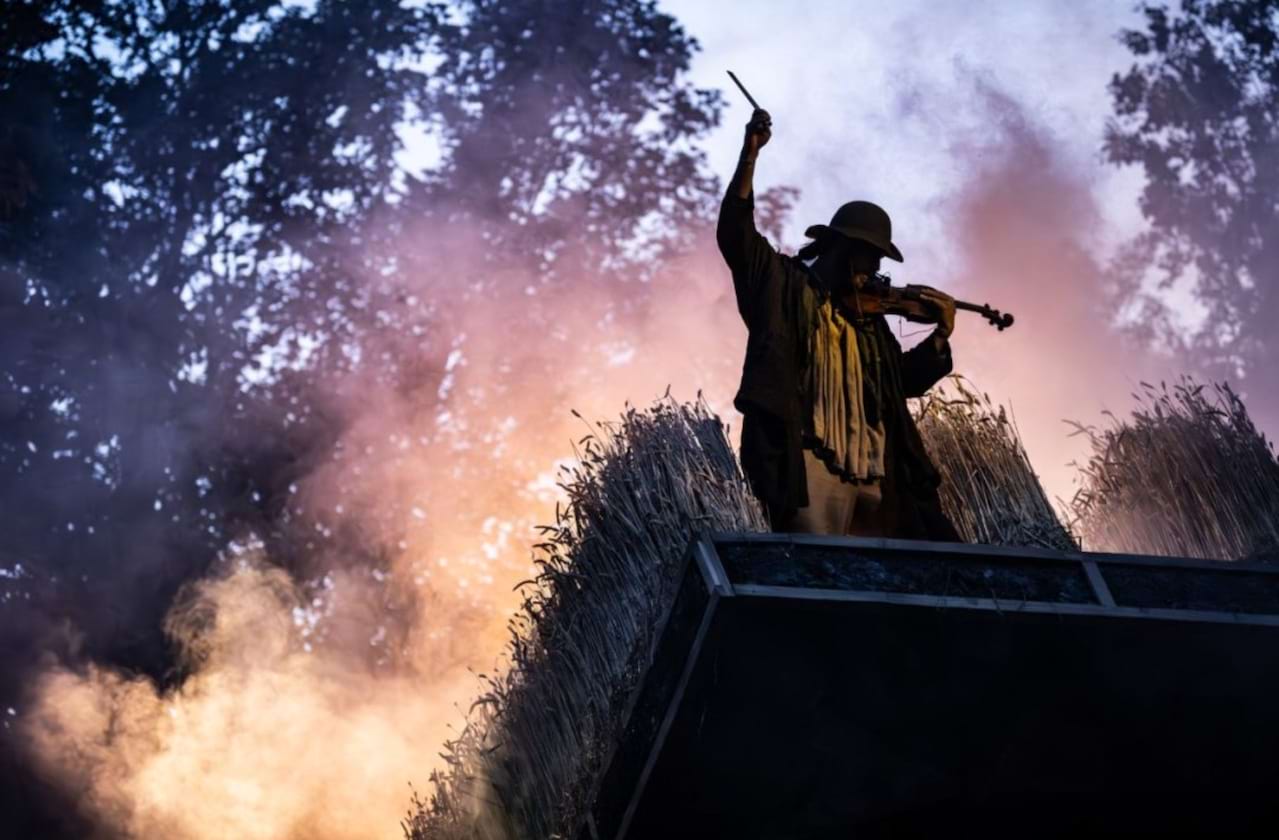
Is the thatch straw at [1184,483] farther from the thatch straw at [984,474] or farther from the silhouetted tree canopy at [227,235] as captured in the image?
the silhouetted tree canopy at [227,235]

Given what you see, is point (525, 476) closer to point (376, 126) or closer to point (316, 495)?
point (316, 495)

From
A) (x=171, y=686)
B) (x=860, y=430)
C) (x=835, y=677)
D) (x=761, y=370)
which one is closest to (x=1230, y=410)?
(x=860, y=430)

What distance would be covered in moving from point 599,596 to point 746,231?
1507 mm

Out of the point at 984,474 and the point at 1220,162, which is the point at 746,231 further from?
the point at 1220,162

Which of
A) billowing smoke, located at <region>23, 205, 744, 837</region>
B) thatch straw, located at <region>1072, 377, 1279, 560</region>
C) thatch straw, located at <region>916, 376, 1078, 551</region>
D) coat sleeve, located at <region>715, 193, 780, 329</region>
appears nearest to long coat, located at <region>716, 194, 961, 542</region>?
coat sleeve, located at <region>715, 193, 780, 329</region>

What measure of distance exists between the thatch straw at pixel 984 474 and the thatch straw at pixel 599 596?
1216mm

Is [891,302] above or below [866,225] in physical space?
below

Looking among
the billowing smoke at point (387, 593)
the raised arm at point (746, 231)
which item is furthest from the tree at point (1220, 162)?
the raised arm at point (746, 231)

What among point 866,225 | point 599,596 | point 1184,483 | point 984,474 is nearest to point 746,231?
point 866,225

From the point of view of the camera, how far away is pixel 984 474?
6.36m

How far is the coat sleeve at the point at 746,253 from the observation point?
19.5 feet

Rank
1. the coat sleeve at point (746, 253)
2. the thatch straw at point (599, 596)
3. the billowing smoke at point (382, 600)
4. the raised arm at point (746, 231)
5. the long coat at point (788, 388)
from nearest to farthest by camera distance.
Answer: the thatch straw at point (599, 596)
the long coat at point (788, 388)
the raised arm at point (746, 231)
the coat sleeve at point (746, 253)
the billowing smoke at point (382, 600)

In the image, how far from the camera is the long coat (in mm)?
5609

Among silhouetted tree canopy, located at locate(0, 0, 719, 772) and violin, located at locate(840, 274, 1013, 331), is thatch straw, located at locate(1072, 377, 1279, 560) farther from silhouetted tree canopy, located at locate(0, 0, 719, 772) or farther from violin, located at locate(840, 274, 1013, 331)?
silhouetted tree canopy, located at locate(0, 0, 719, 772)
